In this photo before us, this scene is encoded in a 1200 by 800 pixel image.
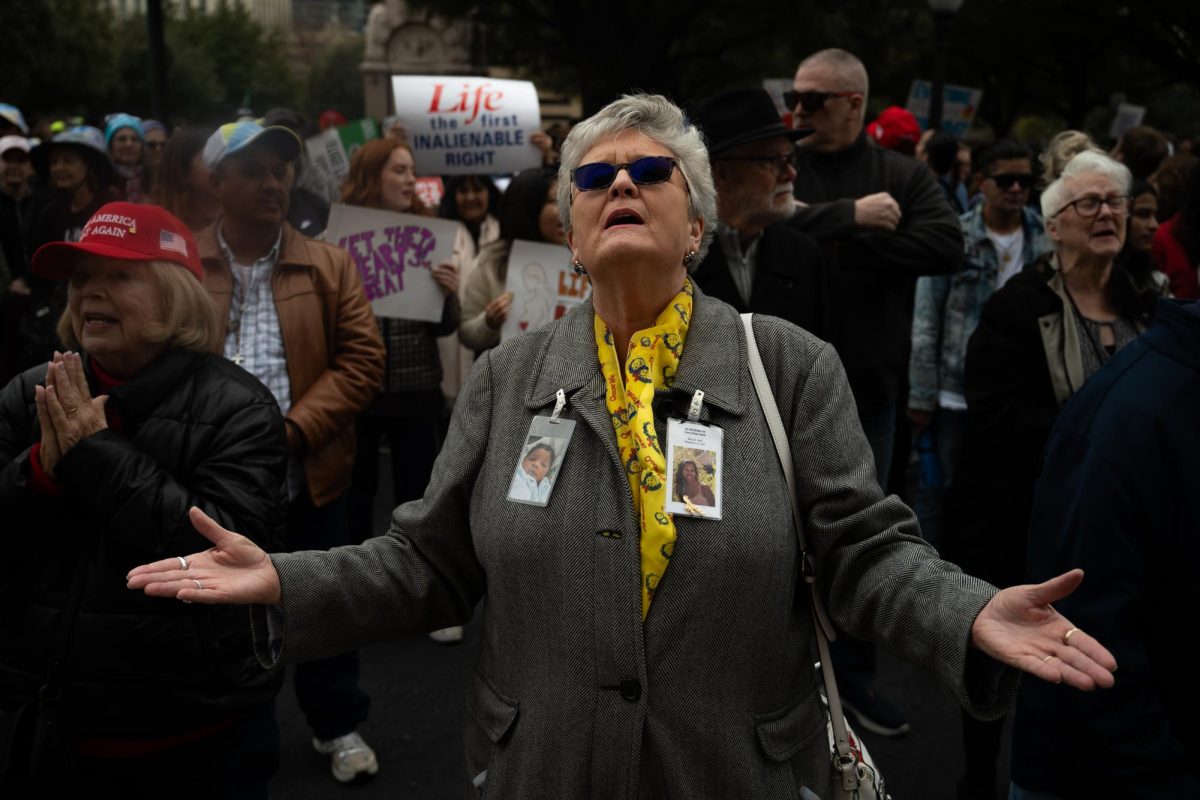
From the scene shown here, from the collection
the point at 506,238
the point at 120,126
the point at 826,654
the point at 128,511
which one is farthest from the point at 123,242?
the point at 120,126

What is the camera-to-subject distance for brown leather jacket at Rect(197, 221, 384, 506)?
3916mm

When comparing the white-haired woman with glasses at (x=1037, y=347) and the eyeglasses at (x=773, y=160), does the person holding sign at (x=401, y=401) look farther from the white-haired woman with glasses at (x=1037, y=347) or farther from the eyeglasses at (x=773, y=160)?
the white-haired woman with glasses at (x=1037, y=347)

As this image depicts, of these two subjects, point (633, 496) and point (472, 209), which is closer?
point (633, 496)

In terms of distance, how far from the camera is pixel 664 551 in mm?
2080

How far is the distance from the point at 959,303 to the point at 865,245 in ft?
4.38

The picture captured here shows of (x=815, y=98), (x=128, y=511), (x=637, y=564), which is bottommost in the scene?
(x=128, y=511)

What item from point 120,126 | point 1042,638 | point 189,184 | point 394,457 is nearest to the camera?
point 1042,638

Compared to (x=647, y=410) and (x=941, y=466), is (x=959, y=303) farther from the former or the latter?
(x=647, y=410)

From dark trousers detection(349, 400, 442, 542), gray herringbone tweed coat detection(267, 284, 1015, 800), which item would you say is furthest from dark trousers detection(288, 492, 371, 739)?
gray herringbone tweed coat detection(267, 284, 1015, 800)

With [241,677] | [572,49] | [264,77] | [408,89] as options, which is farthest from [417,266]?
[264,77]

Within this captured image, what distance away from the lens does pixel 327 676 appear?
4.19 metres

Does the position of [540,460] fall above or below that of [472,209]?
below

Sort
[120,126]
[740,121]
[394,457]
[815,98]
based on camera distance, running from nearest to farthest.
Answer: [740,121] < [815,98] < [394,457] < [120,126]

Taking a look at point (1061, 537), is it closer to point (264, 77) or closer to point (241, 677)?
point (241, 677)
